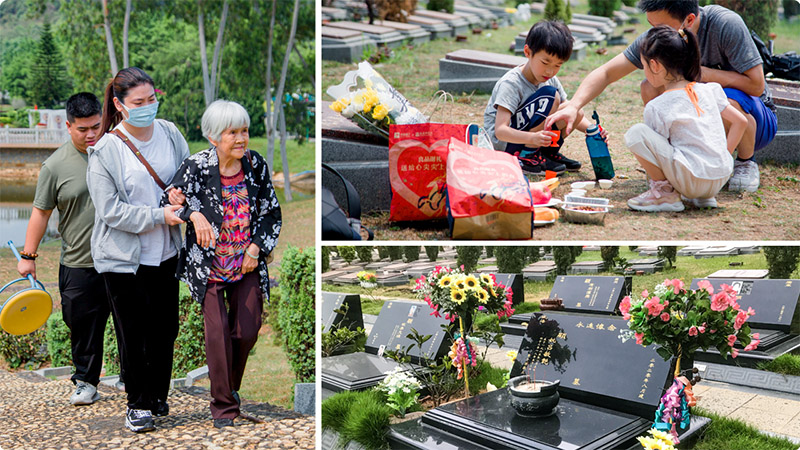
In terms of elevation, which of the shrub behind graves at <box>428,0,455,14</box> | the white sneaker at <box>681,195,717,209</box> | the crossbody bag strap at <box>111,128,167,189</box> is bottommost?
the white sneaker at <box>681,195,717,209</box>

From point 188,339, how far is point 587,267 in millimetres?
3675

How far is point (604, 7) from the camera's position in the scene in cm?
735

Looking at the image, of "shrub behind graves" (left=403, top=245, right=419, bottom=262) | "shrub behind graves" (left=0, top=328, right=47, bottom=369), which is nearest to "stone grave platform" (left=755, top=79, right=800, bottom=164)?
"shrub behind graves" (left=403, top=245, right=419, bottom=262)

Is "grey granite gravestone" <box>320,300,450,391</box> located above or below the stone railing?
below

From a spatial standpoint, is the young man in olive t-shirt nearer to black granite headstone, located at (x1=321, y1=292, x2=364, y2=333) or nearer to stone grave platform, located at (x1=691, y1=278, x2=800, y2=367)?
black granite headstone, located at (x1=321, y1=292, x2=364, y2=333)

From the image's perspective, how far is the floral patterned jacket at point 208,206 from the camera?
317cm

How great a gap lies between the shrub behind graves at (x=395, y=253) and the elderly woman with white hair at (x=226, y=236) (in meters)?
3.39

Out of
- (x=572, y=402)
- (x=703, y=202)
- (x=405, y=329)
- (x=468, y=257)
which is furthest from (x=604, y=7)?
(x=572, y=402)

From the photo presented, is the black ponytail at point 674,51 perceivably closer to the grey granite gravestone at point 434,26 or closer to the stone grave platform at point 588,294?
the stone grave platform at point 588,294

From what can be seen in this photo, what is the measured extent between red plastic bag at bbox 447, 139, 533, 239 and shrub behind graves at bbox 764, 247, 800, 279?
9.05 feet

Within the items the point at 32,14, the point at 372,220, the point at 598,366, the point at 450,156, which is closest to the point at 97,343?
the point at 372,220

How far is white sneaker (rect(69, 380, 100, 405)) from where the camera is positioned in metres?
4.05

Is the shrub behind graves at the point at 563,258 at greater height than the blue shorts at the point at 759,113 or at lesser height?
lesser

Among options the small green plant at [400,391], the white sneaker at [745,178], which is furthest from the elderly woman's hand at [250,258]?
the white sneaker at [745,178]
